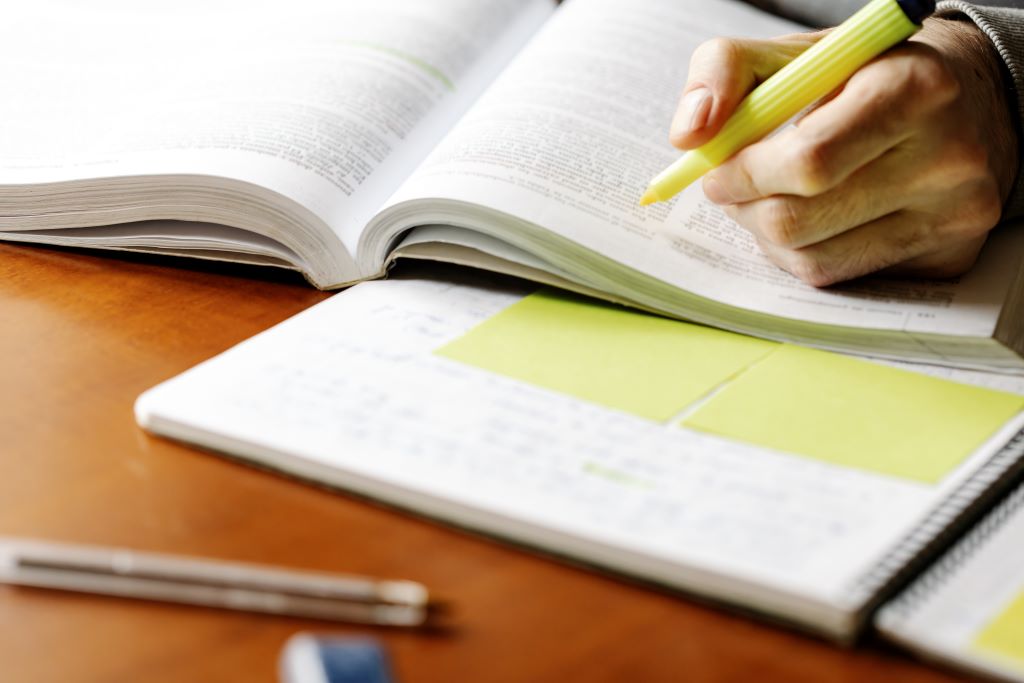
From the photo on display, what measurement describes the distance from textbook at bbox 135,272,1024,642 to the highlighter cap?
220 millimetres

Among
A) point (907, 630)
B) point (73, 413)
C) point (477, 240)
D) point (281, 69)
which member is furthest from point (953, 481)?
point (281, 69)

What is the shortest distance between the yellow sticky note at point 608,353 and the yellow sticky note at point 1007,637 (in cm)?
22

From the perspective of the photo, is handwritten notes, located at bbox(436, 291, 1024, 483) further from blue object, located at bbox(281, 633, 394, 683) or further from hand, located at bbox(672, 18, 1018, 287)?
blue object, located at bbox(281, 633, 394, 683)

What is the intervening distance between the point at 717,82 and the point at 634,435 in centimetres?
27

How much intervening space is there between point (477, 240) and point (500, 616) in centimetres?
37

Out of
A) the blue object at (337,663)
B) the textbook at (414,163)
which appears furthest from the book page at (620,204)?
the blue object at (337,663)

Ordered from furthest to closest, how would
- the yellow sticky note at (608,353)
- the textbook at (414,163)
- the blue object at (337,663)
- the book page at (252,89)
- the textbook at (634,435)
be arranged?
the book page at (252,89) → the textbook at (414,163) → the yellow sticky note at (608,353) → the textbook at (634,435) → the blue object at (337,663)

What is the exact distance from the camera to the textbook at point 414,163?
0.77 m

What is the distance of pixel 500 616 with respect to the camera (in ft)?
1.65

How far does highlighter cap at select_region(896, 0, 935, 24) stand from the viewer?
674 mm

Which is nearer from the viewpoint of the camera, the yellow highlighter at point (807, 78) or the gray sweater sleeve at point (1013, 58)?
the yellow highlighter at point (807, 78)

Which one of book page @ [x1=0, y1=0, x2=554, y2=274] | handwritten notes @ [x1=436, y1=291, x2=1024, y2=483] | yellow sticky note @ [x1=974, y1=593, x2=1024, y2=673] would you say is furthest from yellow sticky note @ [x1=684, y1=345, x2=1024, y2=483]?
book page @ [x1=0, y1=0, x2=554, y2=274]

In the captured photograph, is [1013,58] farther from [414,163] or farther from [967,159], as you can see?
[414,163]

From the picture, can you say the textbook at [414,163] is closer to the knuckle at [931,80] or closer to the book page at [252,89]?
the book page at [252,89]
